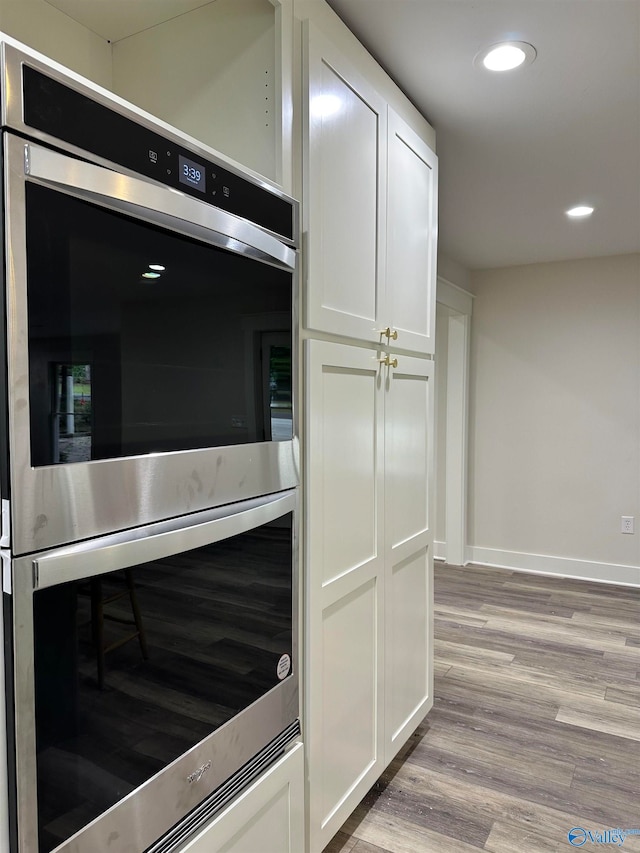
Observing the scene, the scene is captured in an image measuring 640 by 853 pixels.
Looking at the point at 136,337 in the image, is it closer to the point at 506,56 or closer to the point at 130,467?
the point at 130,467

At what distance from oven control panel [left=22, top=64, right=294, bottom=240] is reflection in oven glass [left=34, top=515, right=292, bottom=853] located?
61 cm

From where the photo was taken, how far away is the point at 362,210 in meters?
1.68

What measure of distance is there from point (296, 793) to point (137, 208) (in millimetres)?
1272

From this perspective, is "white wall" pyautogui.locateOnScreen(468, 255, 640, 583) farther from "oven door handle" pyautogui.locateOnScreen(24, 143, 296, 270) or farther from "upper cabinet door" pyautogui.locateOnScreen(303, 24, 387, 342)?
"oven door handle" pyautogui.locateOnScreen(24, 143, 296, 270)

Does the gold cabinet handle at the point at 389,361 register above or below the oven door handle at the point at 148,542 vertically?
above

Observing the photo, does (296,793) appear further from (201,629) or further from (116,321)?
(116,321)

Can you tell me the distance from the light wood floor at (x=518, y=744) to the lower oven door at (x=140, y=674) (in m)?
1.00

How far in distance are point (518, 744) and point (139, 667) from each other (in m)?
2.02

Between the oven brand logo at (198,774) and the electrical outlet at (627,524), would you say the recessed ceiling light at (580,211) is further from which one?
the oven brand logo at (198,774)

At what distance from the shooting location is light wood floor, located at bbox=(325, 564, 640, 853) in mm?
1861

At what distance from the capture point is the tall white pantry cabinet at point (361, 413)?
145 cm

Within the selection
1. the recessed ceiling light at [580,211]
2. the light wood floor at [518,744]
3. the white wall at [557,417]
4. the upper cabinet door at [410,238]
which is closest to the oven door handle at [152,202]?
the upper cabinet door at [410,238]

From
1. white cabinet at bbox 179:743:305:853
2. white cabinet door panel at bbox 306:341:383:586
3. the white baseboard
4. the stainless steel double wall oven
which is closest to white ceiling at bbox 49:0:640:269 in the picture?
the stainless steel double wall oven

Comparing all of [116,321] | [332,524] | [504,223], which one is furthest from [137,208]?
[504,223]
